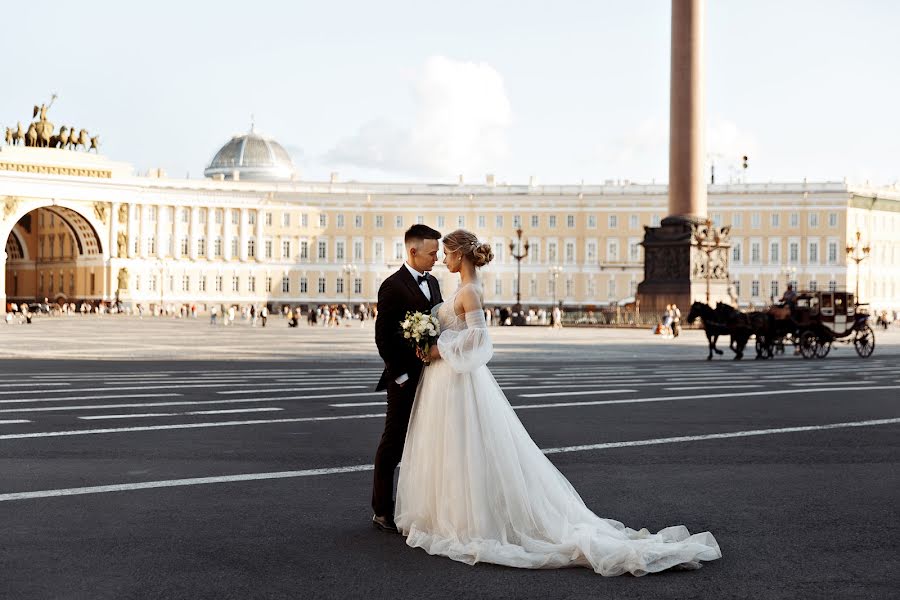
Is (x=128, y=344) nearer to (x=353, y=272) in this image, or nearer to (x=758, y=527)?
(x=758, y=527)

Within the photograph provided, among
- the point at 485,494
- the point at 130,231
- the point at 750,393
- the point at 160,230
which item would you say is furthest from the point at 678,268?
the point at 160,230

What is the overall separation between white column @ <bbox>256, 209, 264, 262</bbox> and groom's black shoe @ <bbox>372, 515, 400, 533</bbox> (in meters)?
100

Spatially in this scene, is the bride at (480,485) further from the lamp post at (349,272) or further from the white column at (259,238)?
the white column at (259,238)

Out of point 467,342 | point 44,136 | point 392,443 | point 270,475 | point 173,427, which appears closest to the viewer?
point 467,342

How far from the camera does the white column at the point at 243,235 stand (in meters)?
106

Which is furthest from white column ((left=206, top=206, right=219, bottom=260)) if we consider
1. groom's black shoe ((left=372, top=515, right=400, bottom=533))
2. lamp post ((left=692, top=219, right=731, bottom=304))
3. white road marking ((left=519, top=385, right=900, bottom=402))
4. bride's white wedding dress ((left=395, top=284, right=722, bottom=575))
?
bride's white wedding dress ((left=395, top=284, right=722, bottom=575))

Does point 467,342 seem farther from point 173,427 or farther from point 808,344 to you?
point 808,344

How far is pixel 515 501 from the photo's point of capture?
22.6 feet

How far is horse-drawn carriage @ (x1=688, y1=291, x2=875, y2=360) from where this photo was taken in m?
30.1

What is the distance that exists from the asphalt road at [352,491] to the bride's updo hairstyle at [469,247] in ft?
5.44

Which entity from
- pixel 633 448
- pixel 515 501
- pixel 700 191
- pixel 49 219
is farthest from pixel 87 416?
pixel 49 219

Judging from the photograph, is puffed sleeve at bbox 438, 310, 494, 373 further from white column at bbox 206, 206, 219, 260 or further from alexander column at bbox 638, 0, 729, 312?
white column at bbox 206, 206, 219, 260

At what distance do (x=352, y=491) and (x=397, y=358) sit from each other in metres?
1.64

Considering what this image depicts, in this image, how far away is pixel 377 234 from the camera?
4240 inches
